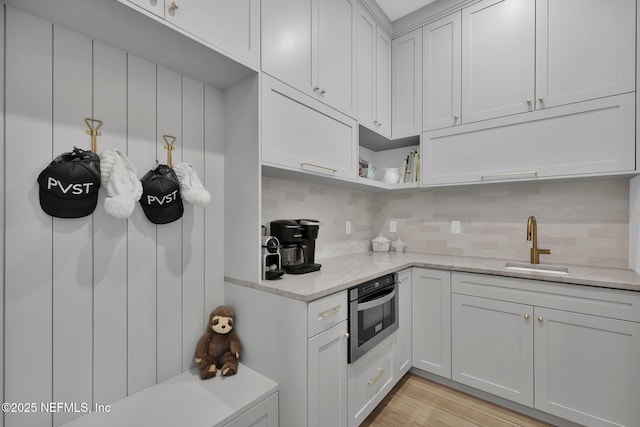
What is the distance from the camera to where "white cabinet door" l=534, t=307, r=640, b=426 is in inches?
59.1

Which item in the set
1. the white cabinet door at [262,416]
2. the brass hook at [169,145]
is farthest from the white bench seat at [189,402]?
the brass hook at [169,145]

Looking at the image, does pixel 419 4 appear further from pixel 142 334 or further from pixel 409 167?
pixel 142 334

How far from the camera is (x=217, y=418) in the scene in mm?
1136

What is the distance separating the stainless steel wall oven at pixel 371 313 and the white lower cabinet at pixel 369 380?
7 cm

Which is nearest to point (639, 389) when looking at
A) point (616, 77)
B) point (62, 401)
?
point (616, 77)

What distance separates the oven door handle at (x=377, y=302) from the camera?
5.31 ft

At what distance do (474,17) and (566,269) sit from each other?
1.93 metres

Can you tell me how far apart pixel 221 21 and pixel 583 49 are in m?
2.15

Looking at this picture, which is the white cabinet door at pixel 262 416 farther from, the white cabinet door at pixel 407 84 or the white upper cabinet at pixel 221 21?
the white cabinet door at pixel 407 84

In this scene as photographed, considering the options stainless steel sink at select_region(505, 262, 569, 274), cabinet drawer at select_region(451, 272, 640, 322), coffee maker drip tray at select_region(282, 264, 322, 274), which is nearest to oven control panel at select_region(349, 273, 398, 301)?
coffee maker drip tray at select_region(282, 264, 322, 274)

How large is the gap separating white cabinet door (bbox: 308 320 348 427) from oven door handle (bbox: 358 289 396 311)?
Result: 159 millimetres

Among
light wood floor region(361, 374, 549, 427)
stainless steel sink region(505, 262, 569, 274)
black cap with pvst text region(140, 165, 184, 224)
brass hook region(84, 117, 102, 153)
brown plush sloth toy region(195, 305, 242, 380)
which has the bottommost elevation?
light wood floor region(361, 374, 549, 427)

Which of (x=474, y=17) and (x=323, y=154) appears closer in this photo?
(x=323, y=154)

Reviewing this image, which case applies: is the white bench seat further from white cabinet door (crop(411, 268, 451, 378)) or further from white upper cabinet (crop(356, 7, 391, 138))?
white upper cabinet (crop(356, 7, 391, 138))
